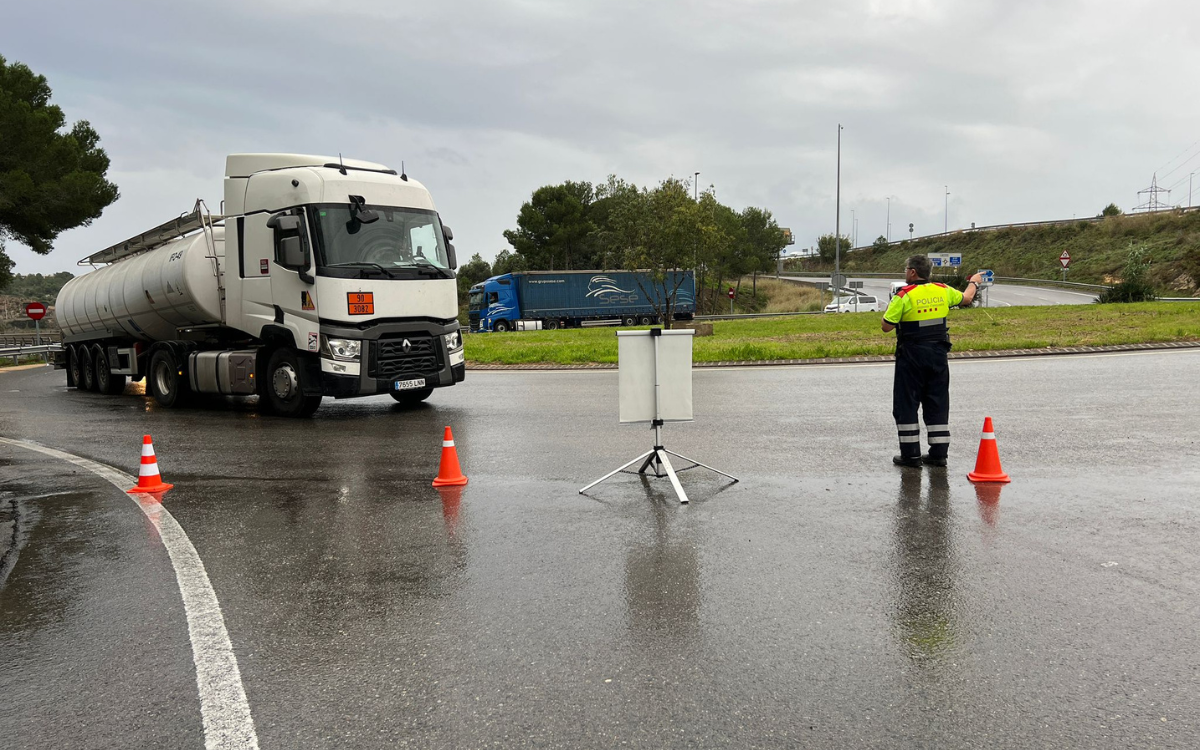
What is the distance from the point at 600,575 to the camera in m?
4.73

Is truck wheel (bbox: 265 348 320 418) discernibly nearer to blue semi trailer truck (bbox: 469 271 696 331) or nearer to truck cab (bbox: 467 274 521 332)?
blue semi trailer truck (bbox: 469 271 696 331)

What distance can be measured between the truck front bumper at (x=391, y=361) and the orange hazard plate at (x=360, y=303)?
0.74 ft

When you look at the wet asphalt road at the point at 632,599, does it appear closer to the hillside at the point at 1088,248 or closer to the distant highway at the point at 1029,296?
the distant highway at the point at 1029,296

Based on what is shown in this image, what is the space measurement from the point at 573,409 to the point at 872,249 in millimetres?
115150

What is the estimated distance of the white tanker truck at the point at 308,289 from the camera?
460 inches

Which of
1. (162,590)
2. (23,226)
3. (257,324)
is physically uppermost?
(23,226)

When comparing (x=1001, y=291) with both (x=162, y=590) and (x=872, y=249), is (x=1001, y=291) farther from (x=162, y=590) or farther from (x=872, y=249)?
(x=162, y=590)

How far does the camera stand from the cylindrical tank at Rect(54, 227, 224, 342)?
13.7 metres

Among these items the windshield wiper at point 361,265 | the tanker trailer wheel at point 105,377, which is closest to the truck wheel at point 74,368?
the tanker trailer wheel at point 105,377

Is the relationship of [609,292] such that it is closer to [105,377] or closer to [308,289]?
[105,377]

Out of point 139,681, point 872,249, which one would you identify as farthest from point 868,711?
point 872,249

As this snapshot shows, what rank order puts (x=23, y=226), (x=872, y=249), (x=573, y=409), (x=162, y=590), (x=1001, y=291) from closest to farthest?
(x=162, y=590) < (x=573, y=409) < (x=23, y=226) < (x=1001, y=291) < (x=872, y=249)

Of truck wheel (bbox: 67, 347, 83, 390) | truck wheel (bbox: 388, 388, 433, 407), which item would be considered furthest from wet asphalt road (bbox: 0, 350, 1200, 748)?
truck wheel (bbox: 67, 347, 83, 390)

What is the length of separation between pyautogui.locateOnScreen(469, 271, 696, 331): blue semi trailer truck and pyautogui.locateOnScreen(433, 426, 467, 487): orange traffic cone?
44524 mm
